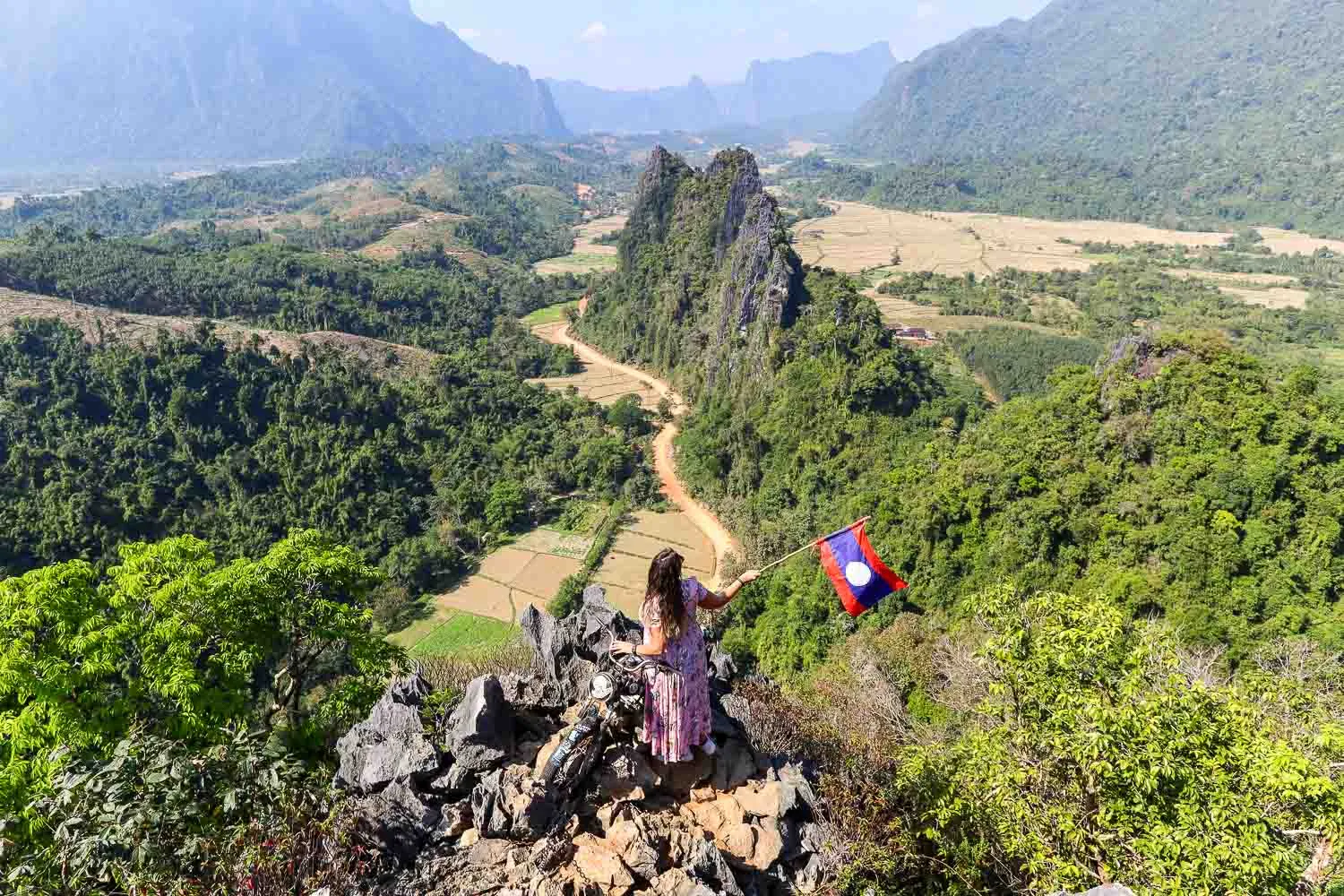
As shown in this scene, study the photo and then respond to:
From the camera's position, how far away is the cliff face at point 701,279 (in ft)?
207

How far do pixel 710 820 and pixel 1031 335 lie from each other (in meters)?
83.1

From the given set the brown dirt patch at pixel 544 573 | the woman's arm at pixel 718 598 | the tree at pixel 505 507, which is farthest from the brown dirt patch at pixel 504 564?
the woman's arm at pixel 718 598

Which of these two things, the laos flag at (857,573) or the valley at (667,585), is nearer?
the valley at (667,585)

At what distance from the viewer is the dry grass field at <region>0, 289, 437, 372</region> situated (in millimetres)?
54969

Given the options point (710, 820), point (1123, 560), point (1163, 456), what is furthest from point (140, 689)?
point (1163, 456)

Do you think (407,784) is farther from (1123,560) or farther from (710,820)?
(1123,560)

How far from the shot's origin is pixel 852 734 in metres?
15.4

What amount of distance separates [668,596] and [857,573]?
4.89 metres

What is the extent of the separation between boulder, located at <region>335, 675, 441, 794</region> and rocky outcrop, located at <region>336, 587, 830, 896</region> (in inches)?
0.8

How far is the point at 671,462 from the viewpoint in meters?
58.8

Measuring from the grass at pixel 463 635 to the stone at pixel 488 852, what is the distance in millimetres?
27691

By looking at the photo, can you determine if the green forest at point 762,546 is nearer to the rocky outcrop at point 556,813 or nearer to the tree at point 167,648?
the tree at point 167,648

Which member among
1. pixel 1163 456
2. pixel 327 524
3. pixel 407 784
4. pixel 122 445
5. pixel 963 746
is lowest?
pixel 327 524

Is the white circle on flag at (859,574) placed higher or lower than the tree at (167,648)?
higher
